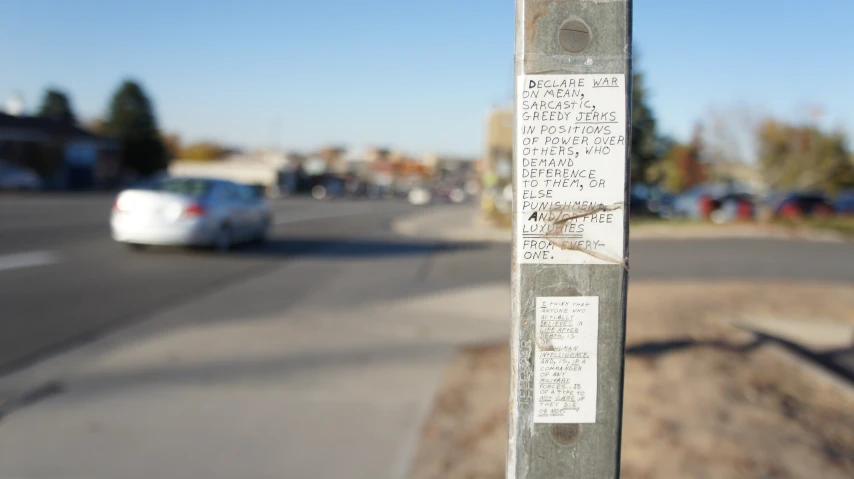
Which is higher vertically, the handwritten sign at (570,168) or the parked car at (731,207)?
the handwritten sign at (570,168)

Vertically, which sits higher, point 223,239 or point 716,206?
point 223,239

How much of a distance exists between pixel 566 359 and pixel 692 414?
3.41m

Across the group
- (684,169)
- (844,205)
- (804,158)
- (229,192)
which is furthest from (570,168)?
(684,169)

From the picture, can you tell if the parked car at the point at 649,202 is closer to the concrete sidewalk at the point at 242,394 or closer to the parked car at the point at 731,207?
the parked car at the point at 731,207

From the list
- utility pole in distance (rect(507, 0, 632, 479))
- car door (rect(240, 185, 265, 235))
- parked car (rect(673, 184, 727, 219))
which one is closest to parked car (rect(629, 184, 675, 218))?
parked car (rect(673, 184, 727, 219))

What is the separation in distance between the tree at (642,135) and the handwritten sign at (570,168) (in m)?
32.4

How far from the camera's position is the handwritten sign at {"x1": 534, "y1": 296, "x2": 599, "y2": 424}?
7.23ft

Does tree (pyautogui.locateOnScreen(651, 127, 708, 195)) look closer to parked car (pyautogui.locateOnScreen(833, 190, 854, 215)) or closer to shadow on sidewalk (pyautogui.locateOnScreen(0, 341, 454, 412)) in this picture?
parked car (pyautogui.locateOnScreen(833, 190, 854, 215))

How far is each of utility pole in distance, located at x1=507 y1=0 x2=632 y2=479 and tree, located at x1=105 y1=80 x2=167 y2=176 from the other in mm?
72060

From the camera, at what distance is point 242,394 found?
6.09m

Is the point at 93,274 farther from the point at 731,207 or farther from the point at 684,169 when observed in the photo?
the point at 684,169

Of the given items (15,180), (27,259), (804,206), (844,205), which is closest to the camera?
(27,259)

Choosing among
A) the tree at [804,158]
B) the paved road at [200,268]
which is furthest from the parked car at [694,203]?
the tree at [804,158]

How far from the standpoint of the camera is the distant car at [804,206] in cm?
2931
